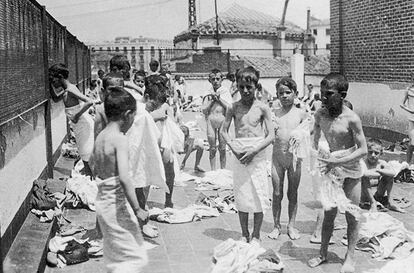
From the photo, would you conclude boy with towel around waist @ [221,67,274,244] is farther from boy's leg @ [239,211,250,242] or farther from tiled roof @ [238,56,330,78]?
tiled roof @ [238,56,330,78]

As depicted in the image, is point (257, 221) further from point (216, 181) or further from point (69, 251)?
point (216, 181)

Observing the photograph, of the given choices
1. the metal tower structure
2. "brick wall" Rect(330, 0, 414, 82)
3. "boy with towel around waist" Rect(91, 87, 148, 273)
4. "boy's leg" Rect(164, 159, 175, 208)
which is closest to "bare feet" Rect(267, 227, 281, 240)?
"boy's leg" Rect(164, 159, 175, 208)

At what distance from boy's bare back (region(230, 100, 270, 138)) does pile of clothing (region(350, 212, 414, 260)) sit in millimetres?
1649

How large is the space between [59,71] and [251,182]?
4232 mm

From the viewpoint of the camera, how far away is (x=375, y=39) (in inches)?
564

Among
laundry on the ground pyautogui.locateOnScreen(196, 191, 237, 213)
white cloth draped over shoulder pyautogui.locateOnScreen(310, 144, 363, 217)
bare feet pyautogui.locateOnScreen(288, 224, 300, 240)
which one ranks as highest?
white cloth draped over shoulder pyautogui.locateOnScreen(310, 144, 363, 217)

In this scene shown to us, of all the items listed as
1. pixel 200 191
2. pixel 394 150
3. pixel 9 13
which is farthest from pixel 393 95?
pixel 9 13

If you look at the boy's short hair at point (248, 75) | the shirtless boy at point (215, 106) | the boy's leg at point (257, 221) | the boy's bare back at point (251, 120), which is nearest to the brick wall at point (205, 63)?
the shirtless boy at point (215, 106)

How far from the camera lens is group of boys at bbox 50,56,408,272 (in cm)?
408

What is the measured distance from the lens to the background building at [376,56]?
12.9m

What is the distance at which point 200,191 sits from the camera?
8.76 metres

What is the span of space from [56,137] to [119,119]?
6559mm

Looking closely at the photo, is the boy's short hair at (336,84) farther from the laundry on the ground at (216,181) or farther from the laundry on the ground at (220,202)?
the laundry on the ground at (216,181)

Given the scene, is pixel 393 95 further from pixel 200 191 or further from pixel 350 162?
pixel 350 162
